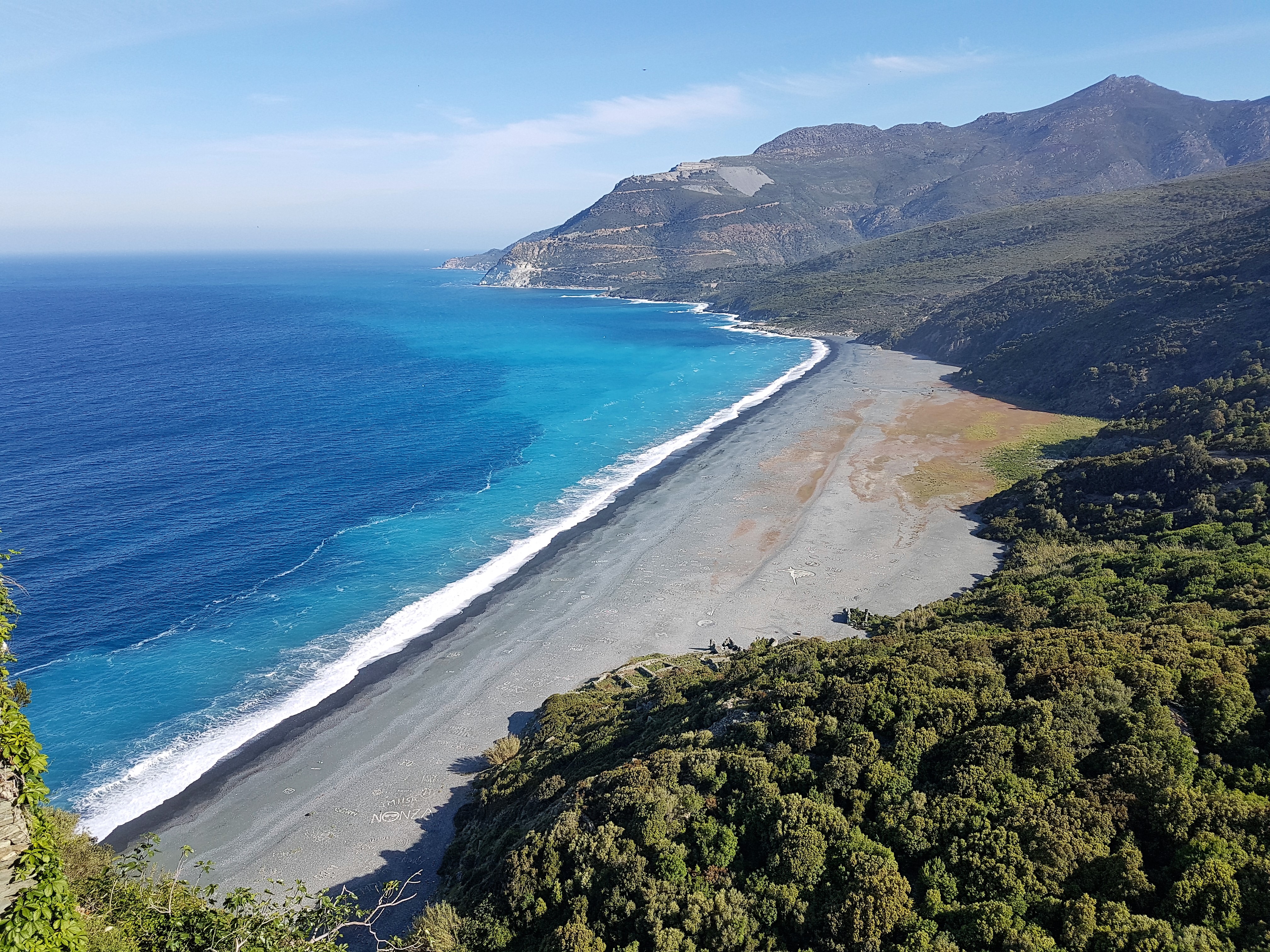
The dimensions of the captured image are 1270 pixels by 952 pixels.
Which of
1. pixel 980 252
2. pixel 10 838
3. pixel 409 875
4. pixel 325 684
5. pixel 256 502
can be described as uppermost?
pixel 980 252

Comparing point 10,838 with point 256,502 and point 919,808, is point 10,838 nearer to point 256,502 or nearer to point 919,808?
point 919,808

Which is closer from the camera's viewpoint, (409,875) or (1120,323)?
(409,875)

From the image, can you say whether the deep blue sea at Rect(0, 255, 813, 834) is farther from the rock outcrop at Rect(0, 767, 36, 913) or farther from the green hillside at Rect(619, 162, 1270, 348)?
the green hillside at Rect(619, 162, 1270, 348)

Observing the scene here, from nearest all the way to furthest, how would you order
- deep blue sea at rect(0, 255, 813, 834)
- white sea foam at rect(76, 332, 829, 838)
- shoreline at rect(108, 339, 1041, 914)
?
shoreline at rect(108, 339, 1041, 914)
white sea foam at rect(76, 332, 829, 838)
deep blue sea at rect(0, 255, 813, 834)

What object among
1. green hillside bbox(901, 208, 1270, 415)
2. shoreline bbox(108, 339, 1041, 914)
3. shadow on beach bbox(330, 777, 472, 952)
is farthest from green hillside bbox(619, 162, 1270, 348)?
shadow on beach bbox(330, 777, 472, 952)

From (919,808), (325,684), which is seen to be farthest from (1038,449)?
(325,684)

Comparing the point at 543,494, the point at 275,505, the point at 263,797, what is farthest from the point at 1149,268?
the point at 263,797
